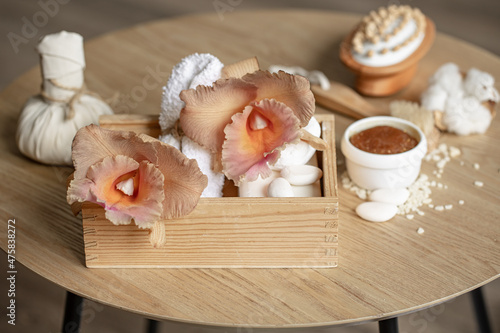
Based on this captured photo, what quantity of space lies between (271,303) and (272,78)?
0.32 metres

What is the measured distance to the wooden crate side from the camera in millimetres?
835

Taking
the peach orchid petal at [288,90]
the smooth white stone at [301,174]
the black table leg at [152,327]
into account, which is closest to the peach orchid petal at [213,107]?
the peach orchid petal at [288,90]

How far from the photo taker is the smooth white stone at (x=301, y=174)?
914mm

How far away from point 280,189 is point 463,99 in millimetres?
504

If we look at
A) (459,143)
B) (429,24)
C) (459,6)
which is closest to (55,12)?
(459,6)

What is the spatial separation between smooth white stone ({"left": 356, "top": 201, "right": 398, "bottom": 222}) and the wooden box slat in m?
0.12

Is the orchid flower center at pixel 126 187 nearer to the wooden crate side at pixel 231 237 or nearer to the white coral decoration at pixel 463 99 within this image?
the wooden crate side at pixel 231 237

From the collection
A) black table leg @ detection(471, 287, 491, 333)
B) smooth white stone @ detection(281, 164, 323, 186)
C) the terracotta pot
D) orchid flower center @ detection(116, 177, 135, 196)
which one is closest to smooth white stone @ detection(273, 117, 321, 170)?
smooth white stone @ detection(281, 164, 323, 186)

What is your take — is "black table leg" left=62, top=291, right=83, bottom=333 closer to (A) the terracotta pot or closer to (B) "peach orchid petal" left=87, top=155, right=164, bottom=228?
(B) "peach orchid petal" left=87, top=155, right=164, bottom=228

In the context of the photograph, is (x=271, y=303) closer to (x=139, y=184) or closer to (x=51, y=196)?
(x=139, y=184)

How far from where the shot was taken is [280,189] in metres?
0.89

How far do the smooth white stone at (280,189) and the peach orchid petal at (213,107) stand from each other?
97 mm

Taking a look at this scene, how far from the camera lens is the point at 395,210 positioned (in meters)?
0.98

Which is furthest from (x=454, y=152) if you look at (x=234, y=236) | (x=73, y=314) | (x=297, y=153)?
(x=73, y=314)
